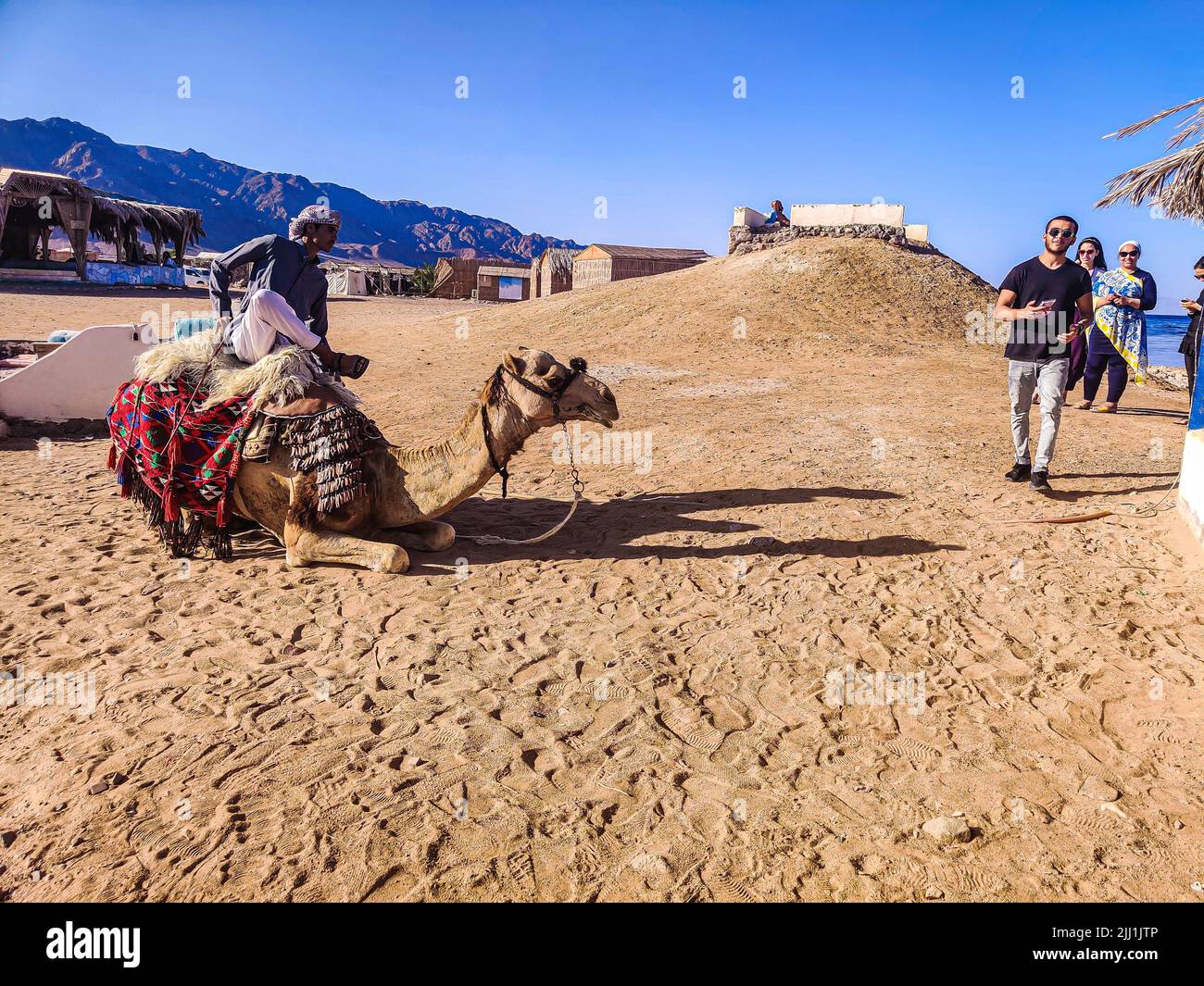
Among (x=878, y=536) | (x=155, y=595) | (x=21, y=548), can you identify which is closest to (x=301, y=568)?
(x=155, y=595)

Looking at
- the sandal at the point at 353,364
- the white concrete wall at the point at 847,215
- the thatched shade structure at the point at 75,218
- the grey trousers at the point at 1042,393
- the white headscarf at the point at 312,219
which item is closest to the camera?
the sandal at the point at 353,364

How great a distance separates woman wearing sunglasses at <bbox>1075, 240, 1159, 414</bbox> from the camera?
11.1 m

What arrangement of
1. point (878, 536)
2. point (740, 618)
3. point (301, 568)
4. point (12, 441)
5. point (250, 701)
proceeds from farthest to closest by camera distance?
point (12, 441), point (878, 536), point (301, 568), point (740, 618), point (250, 701)

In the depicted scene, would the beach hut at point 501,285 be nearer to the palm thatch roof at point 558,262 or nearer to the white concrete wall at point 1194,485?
the palm thatch roof at point 558,262

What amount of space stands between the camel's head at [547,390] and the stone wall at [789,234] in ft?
65.4

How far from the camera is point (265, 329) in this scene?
19.7 feet

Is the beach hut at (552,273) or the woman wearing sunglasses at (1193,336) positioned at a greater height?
the beach hut at (552,273)

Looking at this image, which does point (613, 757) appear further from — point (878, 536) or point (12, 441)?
point (12, 441)

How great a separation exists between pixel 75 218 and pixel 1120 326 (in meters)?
36.8

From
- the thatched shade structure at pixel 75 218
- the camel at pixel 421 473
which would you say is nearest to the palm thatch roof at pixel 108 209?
the thatched shade structure at pixel 75 218

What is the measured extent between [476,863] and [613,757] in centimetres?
92

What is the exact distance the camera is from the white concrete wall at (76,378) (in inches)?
410

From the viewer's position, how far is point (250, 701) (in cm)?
418

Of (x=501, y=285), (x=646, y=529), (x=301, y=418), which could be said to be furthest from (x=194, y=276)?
(x=646, y=529)
